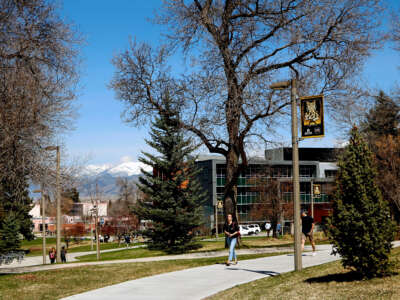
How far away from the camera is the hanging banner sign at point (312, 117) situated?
39.0 feet

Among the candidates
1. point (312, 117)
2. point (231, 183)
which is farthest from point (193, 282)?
point (231, 183)

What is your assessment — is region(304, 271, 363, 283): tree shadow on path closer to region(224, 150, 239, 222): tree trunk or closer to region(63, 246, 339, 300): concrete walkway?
region(63, 246, 339, 300): concrete walkway

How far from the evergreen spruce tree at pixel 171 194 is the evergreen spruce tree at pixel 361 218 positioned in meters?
22.9

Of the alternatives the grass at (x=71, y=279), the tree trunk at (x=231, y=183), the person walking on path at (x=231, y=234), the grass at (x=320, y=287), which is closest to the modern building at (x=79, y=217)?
the tree trunk at (x=231, y=183)

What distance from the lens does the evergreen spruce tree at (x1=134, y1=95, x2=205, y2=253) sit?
32.6 metres

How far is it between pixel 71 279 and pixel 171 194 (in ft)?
63.8

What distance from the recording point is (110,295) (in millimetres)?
11070

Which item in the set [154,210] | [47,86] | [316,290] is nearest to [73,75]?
[47,86]

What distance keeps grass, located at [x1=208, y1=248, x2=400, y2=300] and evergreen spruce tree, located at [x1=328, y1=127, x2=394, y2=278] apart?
0.40 metres

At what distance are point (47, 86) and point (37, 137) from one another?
4.63 ft

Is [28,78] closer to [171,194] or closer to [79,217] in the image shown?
[171,194]

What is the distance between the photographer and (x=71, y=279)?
1377 cm

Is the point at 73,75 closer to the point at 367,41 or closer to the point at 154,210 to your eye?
the point at 367,41

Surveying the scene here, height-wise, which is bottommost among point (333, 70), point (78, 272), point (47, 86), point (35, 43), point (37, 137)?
point (78, 272)
